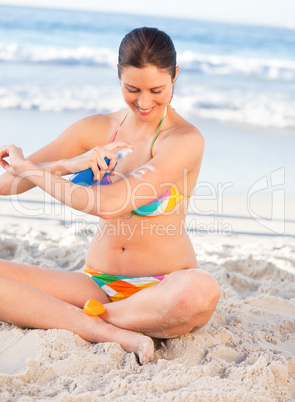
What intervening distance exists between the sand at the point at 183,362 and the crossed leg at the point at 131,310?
0.05 m

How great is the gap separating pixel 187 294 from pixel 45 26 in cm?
1687

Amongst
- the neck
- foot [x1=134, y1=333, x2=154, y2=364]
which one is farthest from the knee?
the neck

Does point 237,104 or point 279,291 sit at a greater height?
point 237,104

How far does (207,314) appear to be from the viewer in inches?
80.7

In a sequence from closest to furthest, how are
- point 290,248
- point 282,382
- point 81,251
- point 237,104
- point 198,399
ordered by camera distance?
point 198,399 < point 282,382 < point 81,251 < point 290,248 < point 237,104

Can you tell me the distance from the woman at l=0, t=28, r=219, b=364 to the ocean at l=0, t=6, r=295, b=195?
8.35ft

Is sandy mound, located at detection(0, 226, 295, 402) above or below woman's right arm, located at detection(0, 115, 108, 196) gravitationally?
below

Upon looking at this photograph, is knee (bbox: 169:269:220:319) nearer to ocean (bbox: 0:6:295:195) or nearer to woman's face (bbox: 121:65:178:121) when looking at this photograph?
woman's face (bbox: 121:65:178:121)

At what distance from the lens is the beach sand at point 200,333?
1.72m

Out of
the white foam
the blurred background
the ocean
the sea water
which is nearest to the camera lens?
the blurred background

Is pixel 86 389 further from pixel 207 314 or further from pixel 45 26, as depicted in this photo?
pixel 45 26

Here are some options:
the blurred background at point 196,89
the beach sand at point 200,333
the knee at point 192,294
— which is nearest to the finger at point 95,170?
the knee at point 192,294

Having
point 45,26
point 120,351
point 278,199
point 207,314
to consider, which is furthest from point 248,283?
point 45,26

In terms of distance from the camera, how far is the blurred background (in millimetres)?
5410
